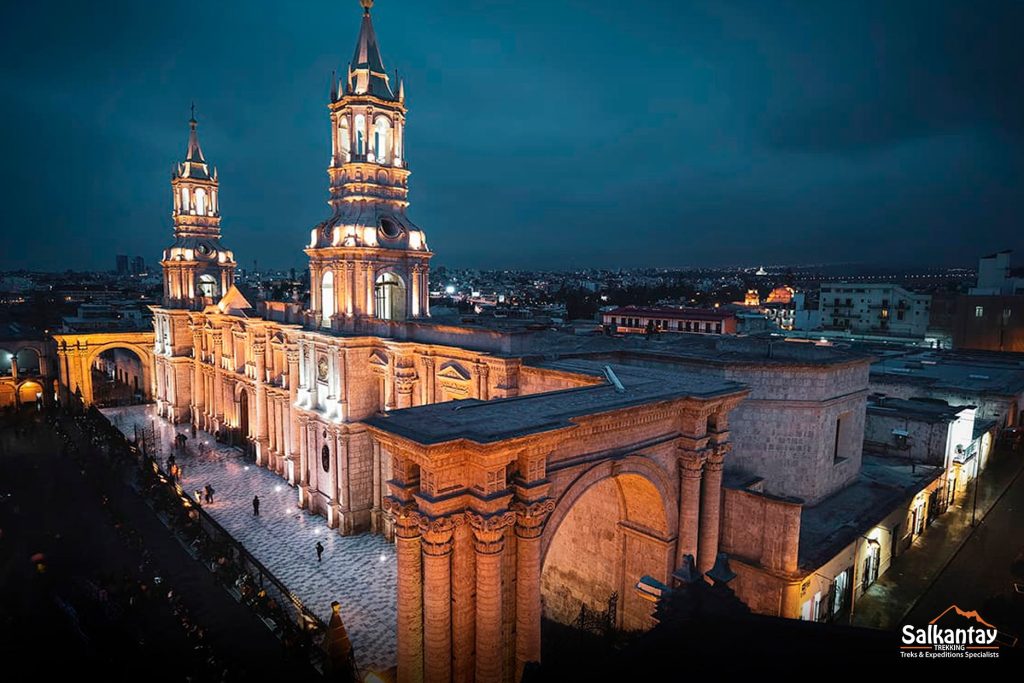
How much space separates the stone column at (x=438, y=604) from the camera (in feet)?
32.2

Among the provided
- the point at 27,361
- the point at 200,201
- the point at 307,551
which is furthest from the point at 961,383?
the point at 27,361

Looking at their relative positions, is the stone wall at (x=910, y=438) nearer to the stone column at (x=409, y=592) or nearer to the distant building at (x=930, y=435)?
the distant building at (x=930, y=435)

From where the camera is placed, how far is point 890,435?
81.0 ft

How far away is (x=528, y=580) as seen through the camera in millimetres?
10719

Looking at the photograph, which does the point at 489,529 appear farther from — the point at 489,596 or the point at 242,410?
the point at 242,410

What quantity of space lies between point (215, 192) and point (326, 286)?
21.9m

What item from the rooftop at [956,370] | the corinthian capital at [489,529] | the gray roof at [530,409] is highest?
the gray roof at [530,409]

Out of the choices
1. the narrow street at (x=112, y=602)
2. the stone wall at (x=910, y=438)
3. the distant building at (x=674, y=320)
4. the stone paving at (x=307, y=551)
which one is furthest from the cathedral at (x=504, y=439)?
the distant building at (x=674, y=320)

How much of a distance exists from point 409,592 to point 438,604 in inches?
24.2

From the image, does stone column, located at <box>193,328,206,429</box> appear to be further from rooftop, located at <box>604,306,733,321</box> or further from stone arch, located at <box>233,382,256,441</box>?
rooftop, located at <box>604,306,733,321</box>

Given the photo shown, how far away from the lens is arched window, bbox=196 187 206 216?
4028 centimetres

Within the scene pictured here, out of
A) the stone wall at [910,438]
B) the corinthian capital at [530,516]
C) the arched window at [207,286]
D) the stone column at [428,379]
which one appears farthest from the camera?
the arched window at [207,286]

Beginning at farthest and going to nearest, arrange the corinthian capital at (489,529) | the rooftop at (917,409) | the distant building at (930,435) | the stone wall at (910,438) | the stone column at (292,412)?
the stone column at (292,412), the rooftop at (917,409), the distant building at (930,435), the stone wall at (910,438), the corinthian capital at (489,529)

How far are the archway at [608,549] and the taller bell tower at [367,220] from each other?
13.0m
